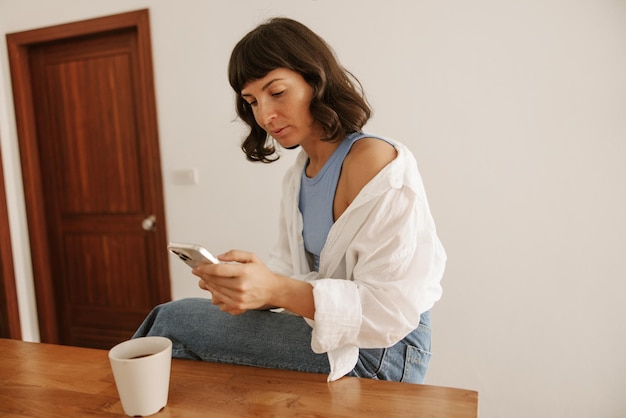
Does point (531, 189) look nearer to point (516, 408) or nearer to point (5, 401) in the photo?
point (516, 408)

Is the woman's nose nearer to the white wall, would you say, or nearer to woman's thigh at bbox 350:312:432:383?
woman's thigh at bbox 350:312:432:383

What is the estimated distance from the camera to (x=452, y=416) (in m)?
0.57

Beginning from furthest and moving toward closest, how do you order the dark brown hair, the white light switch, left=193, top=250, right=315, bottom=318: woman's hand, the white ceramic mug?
1. the white light switch
2. the dark brown hair
3. left=193, top=250, right=315, bottom=318: woman's hand
4. the white ceramic mug

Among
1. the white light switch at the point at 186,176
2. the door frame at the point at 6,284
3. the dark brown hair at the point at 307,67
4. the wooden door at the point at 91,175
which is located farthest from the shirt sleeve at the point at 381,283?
the door frame at the point at 6,284

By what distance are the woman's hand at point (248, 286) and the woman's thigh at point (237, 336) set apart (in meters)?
0.06

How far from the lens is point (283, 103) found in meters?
0.97

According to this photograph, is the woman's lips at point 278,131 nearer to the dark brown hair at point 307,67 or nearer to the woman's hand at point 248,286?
the dark brown hair at point 307,67

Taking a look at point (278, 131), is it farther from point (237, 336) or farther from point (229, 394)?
point (229, 394)

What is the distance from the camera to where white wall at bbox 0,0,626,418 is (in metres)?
1.68

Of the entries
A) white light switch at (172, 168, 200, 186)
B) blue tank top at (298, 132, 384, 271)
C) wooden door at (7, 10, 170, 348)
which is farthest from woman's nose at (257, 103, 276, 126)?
wooden door at (7, 10, 170, 348)

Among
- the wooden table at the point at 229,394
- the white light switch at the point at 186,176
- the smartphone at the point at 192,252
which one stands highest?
the white light switch at the point at 186,176

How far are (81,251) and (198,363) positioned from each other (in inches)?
90.4

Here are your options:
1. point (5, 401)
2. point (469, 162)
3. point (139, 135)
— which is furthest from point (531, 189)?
point (139, 135)

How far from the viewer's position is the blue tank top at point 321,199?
970 millimetres
